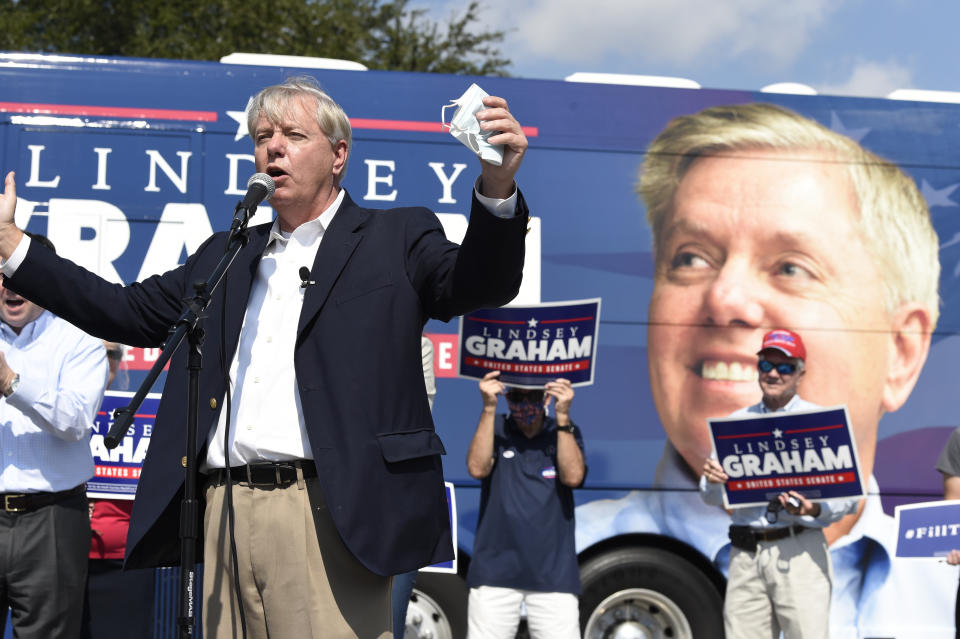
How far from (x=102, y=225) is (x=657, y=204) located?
10.4ft

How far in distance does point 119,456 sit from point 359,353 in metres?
3.22

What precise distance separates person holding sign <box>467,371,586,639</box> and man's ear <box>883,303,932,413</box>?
79.1 inches

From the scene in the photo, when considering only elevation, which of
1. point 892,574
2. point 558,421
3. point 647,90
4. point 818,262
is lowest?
point 892,574

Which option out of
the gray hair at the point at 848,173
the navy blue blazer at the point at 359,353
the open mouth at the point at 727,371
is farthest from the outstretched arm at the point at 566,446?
the navy blue blazer at the point at 359,353

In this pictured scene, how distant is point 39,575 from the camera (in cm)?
430

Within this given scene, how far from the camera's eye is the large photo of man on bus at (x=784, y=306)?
5961 mm

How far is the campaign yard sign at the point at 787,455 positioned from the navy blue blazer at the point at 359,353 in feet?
9.61

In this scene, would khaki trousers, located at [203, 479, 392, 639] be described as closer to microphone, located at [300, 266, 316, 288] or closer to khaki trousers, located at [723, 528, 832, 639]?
microphone, located at [300, 266, 316, 288]

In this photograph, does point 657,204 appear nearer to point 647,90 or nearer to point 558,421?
point 647,90

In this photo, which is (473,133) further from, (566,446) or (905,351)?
(905,351)

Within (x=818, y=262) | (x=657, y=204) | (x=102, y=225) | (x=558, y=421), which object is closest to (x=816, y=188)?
(x=818, y=262)

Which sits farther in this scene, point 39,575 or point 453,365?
point 453,365

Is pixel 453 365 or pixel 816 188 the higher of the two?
pixel 816 188

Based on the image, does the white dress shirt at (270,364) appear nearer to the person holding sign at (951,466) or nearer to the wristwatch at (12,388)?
the wristwatch at (12,388)
